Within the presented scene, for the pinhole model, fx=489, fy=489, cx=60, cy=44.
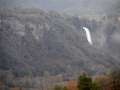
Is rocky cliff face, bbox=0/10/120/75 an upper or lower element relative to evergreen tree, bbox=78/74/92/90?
upper

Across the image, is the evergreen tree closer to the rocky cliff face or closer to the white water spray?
the rocky cliff face

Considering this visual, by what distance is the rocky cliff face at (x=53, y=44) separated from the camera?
2628 inches

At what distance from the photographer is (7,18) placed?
71.6 meters

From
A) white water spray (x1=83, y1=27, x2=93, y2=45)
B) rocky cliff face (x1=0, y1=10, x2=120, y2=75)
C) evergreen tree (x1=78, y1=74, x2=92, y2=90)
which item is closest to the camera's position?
evergreen tree (x1=78, y1=74, x2=92, y2=90)

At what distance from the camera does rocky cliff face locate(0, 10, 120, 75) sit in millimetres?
66750

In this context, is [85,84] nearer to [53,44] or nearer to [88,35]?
[53,44]

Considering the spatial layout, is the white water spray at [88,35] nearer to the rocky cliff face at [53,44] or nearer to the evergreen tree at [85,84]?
the rocky cliff face at [53,44]

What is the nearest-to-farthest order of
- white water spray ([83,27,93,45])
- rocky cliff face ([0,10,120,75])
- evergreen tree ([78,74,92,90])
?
evergreen tree ([78,74,92,90]) < rocky cliff face ([0,10,120,75]) < white water spray ([83,27,93,45])

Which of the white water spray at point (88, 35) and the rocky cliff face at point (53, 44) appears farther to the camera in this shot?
the white water spray at point (88, 35)

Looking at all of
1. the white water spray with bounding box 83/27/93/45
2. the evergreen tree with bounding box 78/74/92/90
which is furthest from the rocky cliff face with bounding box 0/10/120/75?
the evergreen tree with bounding box 78/74/92/90

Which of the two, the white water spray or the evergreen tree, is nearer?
the evergreen tree

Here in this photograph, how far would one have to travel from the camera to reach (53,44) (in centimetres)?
7212

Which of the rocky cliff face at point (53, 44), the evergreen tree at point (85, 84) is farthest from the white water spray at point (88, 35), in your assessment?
the evergreen tree at point (85, 84)

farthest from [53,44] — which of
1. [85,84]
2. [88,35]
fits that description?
[85,84]
